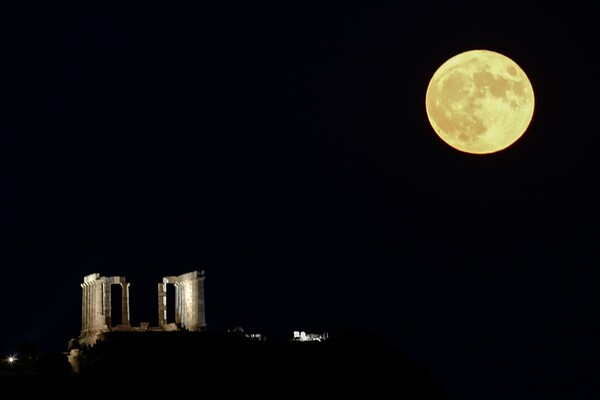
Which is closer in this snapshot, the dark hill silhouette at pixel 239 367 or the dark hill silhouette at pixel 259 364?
the dark hill silhouette at pixel 239 367

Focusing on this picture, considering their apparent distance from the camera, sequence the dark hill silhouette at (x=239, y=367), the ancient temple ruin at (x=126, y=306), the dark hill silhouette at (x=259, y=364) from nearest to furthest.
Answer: the dark hill silhouette at (x=239, y=367), the dark hill silhouette at (x=259, y=364), the ancient temple ruin at (x=126, y=306)

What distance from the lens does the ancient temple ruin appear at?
338 feet

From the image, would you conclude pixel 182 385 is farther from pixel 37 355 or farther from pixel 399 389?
pixel 37 355

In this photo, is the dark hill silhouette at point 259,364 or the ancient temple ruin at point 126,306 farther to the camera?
the ancient temple ruin at point 126,306

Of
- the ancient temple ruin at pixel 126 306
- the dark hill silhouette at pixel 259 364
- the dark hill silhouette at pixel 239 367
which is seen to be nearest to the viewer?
the dark hill silhouette at pixel 239 367

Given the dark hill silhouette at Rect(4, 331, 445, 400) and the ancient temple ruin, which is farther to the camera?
the ancient temple ruin

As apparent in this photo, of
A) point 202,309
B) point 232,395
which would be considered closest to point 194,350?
point 232,395

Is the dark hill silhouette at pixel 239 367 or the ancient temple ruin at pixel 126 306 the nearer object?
the dark hill silhouette at pixel 239 367

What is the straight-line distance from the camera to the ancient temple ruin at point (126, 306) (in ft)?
338

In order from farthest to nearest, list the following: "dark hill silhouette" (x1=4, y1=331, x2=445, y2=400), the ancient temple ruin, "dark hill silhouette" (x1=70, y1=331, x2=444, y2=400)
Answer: the ancient temple ruin, "dark hill silhouette" (x1=70, y1=331, x2=444, y2=400), "dark hill silhouette" (x1=4, y1=331, x2=445, y2=400)

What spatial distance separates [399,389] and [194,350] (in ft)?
46.3

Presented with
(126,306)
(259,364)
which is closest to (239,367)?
(259,364)

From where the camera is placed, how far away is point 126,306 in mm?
105438

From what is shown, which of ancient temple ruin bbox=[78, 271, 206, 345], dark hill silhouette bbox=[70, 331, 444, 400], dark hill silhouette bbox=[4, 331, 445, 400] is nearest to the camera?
dark hill silhouette bbox=[4, 331, 445, 400]
